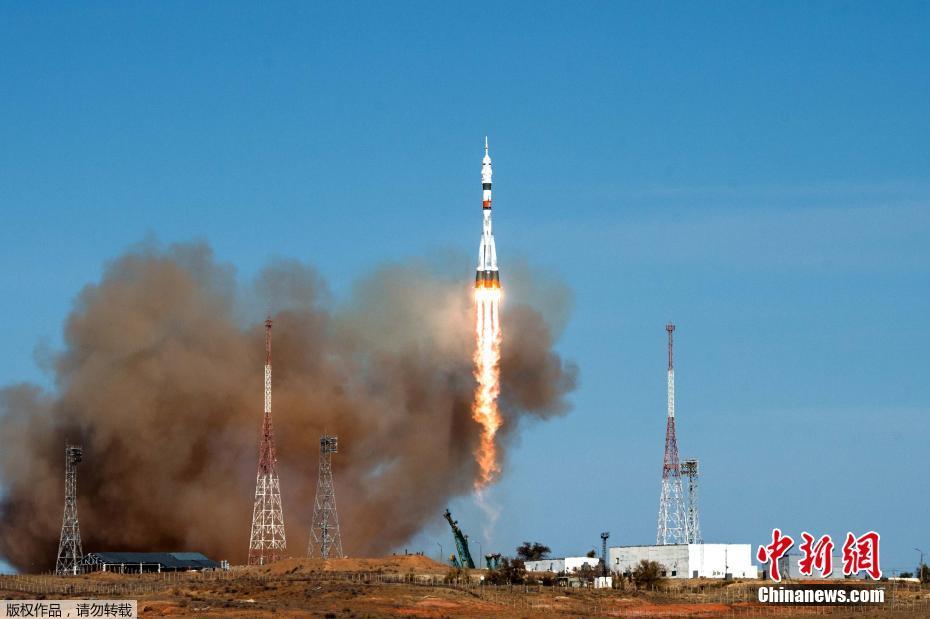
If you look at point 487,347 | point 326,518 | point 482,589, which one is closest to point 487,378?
point 487,347

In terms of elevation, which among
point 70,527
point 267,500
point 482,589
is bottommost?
point 482,589

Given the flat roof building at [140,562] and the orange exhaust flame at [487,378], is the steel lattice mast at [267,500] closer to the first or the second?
the flat roof building at [140,562]

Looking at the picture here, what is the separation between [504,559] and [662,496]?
21179mm

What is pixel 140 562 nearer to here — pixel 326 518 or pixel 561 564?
pixel 326 518

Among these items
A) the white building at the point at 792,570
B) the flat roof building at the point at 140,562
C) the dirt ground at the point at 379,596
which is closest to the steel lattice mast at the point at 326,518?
the dirt ground at the point at 379,596

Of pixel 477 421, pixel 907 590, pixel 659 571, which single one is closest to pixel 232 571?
pixel 477 421

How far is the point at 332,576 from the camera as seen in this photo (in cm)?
13038

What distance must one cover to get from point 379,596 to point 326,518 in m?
37.0

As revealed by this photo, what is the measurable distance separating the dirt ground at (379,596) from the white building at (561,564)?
20.3m

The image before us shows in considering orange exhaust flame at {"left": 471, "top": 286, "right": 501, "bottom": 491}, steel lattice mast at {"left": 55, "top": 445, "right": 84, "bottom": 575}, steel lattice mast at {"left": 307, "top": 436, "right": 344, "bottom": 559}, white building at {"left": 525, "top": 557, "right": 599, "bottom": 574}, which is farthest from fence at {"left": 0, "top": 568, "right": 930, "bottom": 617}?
white building at {"left": 525, "top": 557, "right": 599, "bottom": 574}

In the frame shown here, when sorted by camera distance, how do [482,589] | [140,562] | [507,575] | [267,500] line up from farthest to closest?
Result: [267,500]
[140,562]
[507,575]
[482,589]

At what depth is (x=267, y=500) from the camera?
156875 mm

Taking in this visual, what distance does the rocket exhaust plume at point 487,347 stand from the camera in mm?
138000

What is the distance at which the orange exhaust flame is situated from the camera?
143 m
